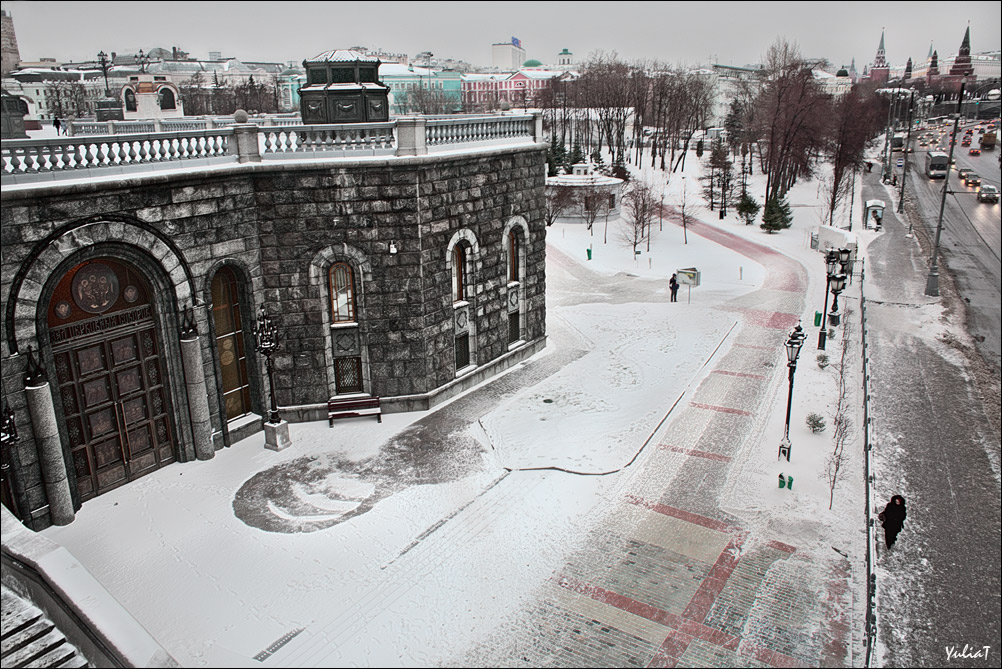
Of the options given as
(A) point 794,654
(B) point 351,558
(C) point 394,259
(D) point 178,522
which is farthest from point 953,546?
(D) point 178,522

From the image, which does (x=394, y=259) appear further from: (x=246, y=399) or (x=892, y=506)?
(x=892, y=506)

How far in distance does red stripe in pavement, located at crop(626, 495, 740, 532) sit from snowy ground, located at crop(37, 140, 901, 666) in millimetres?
558

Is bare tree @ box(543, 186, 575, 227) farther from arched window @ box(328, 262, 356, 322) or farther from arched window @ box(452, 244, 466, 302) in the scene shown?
arched window @ box(328, 262, 356, 322)

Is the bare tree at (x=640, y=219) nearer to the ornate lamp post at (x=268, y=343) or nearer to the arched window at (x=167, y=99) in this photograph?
the arched window at (x=167, y=99)

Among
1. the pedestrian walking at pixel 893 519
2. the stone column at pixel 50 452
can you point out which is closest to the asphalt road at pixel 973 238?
the pedestrian walking at pixel 893 519

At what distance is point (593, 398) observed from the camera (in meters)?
18.6

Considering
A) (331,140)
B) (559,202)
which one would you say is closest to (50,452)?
(331,140)

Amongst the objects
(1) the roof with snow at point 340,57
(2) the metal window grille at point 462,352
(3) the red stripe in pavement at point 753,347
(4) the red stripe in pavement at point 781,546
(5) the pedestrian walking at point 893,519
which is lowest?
(4) the red stripe in pavement at point 781,546

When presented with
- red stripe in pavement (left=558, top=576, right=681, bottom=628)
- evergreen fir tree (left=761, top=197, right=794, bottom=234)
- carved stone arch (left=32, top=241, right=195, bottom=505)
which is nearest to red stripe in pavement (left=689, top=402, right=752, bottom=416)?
red stripe in pavement (left=558, top=576, right=681, bottom=628)

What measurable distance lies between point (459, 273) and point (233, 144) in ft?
20.5

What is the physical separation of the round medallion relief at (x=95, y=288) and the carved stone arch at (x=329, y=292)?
4154 mm

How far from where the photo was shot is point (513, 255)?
20.7 metres

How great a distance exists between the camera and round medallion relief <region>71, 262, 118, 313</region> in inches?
512

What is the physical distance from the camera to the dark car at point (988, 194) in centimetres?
4521
